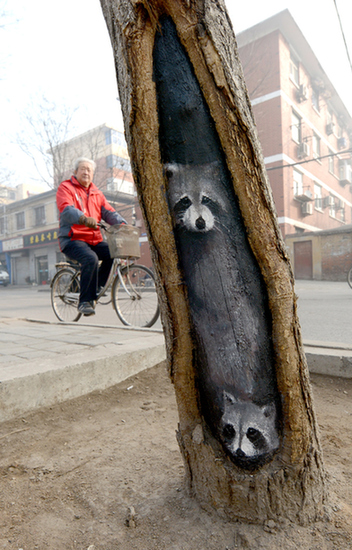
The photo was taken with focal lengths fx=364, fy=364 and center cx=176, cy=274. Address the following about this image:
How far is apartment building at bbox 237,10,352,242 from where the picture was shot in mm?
19969

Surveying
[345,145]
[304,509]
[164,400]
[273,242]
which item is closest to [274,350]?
[273,242]

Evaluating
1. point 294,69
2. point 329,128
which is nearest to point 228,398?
point 294,69

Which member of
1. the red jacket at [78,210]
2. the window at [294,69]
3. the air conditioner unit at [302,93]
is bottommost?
the red jacket at [78,210]

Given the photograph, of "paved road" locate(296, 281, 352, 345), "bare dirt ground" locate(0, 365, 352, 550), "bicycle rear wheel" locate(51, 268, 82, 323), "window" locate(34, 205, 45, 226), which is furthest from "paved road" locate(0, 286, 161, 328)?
"window" locate(34, 205, 45, 226)

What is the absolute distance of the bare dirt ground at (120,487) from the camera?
1052mm

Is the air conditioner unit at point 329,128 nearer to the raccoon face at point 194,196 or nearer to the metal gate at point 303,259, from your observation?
the metal gate at point 303,259

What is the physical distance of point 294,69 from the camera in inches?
889

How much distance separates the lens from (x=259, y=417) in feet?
3.54

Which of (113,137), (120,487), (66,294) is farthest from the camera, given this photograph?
(113,137)

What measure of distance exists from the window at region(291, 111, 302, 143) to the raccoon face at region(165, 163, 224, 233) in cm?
2303

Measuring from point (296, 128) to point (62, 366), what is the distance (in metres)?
23.7

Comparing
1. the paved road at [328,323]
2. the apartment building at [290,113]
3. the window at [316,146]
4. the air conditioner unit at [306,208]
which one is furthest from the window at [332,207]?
the paved road at [328,323]

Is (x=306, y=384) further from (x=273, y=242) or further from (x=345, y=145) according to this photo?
(x=345, y=145)

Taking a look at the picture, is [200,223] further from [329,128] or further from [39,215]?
[39,215]
